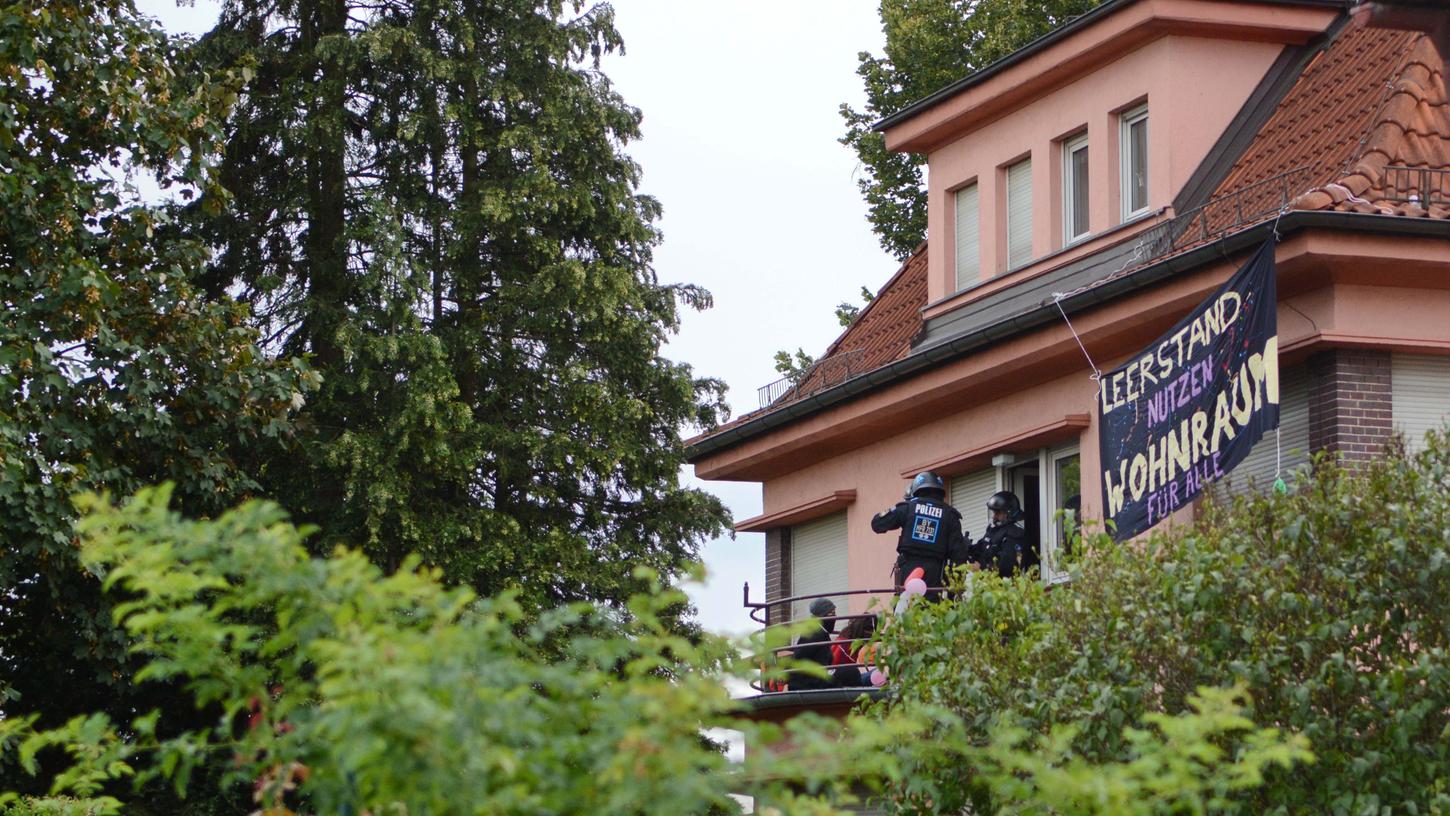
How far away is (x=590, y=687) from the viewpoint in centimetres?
564

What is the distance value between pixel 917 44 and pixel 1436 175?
57.3 feet

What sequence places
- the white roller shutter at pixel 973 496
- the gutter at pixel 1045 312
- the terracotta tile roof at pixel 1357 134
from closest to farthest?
the gutter at pixel 1045 312
the terracotta tile roof at pixel 1357 134
the white roller shutter at pixel 973 496

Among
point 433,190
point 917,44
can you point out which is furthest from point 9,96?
point 917,44

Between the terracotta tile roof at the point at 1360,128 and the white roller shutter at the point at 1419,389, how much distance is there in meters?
1.13

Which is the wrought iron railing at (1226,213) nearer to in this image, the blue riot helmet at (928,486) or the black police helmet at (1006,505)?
the black police helmet at (1006,505)

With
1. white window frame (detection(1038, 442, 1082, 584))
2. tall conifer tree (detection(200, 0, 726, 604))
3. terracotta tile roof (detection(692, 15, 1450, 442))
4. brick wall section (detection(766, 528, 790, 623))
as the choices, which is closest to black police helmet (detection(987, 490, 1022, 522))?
white window frame (detection(1038, 442, 1082, 584))

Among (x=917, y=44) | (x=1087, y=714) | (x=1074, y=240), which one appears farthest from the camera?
(x=917, y=44)

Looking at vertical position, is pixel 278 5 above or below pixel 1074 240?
above

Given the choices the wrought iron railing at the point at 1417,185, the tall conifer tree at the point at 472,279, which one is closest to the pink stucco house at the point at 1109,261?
the wrought iron railing at the point at 1417,185

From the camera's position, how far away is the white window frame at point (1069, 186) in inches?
802

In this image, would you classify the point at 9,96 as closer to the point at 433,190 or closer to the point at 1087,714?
the point at 433,190

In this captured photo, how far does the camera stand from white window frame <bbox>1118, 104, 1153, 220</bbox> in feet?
64.0

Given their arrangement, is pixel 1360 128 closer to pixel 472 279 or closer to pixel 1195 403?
pixel 1195 403

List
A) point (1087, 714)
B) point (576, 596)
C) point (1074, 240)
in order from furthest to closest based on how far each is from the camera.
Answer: point (576, 596), point (1074, 240), point (1087, 714)
